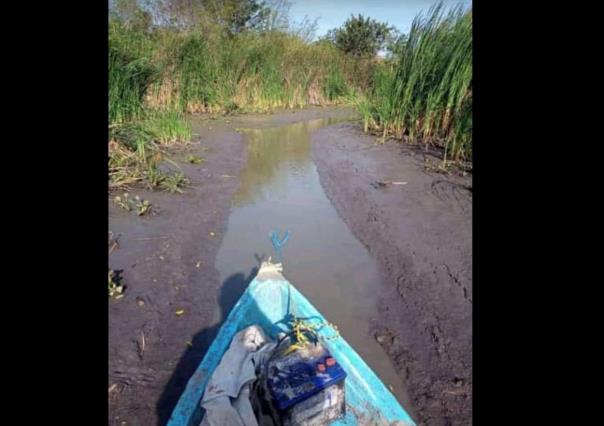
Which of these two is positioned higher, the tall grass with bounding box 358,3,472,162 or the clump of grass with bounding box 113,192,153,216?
the tall grass with bounding box 358,3,472,162

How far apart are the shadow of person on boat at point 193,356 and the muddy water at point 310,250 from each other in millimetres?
111

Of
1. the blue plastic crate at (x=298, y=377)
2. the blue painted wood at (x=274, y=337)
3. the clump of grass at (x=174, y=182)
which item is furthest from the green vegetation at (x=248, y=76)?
the blue plastic crate at (x=298, y=377)

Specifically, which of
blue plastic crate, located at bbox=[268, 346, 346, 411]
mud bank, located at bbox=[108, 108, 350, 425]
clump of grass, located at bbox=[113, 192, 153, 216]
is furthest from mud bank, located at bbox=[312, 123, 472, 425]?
clump of grass, located at bbox=[113, 192, 153, 216]

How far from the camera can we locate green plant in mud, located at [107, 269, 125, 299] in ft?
10.3

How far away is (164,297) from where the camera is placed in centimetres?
327

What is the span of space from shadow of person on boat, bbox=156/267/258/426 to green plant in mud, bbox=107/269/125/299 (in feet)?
2.25

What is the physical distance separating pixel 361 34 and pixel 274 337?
2640cm

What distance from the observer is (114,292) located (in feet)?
10.4

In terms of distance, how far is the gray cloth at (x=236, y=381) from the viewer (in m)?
1.85

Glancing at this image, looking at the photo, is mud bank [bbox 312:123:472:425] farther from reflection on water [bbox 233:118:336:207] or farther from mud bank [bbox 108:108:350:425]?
mud bank [bbox 108:108:350:425]

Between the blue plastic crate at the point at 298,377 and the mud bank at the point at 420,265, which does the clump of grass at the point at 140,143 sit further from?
the blue plastic crate at the point at 298,377

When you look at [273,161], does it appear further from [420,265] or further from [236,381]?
[236,381]
